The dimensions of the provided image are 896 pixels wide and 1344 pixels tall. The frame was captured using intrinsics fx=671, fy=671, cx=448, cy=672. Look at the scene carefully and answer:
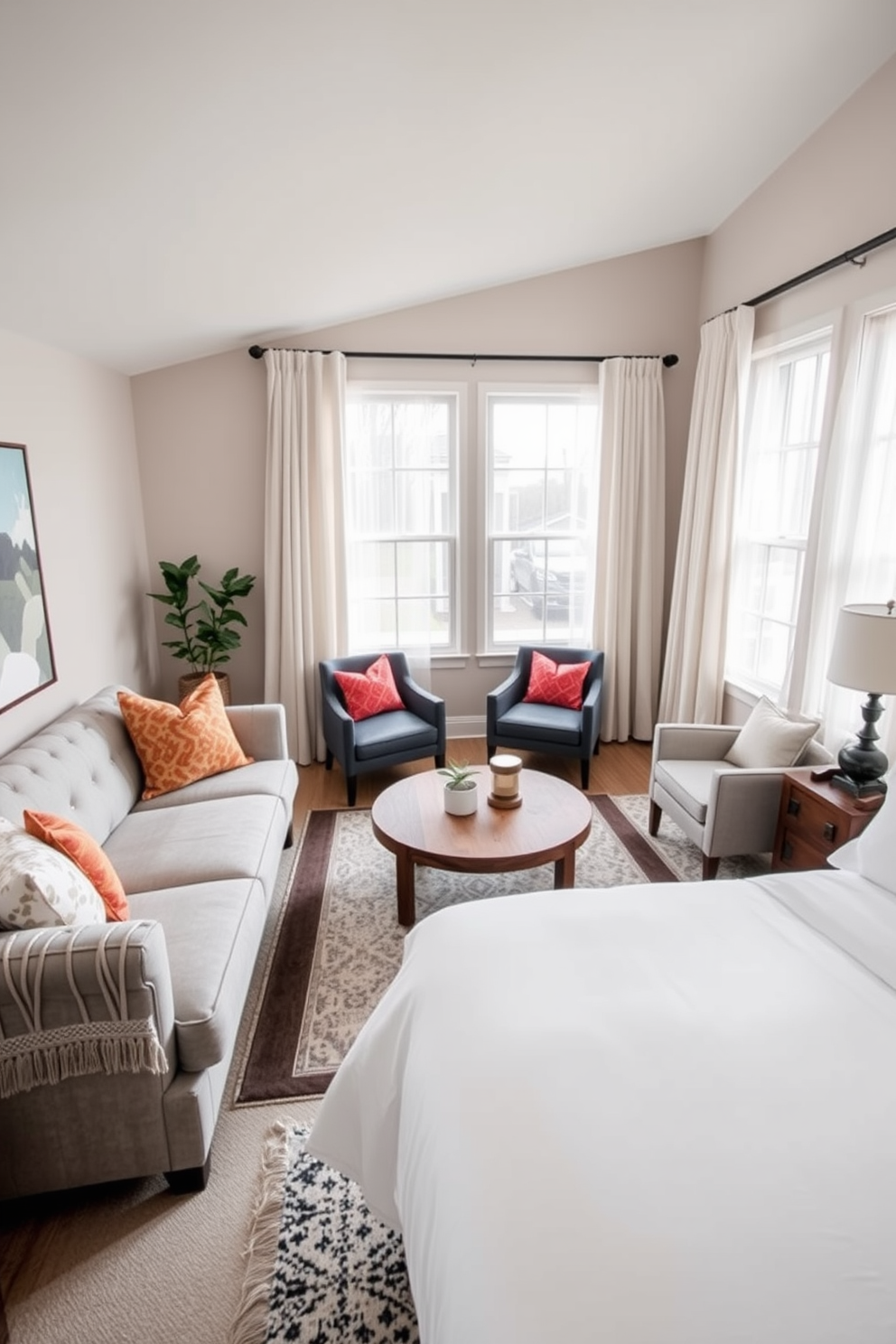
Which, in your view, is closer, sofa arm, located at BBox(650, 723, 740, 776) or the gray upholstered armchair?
the gray upholstered armchair

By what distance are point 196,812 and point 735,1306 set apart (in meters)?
2.17

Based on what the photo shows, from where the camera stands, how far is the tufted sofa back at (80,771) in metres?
2.06

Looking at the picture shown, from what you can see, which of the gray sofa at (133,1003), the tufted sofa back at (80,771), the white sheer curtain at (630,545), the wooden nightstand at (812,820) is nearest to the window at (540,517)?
the white sheer curtain at (630,545)

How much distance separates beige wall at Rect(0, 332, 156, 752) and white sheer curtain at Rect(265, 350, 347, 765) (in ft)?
2.52

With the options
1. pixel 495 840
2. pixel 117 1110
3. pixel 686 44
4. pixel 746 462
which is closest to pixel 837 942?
pixel 495 840

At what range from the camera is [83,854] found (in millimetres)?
1768

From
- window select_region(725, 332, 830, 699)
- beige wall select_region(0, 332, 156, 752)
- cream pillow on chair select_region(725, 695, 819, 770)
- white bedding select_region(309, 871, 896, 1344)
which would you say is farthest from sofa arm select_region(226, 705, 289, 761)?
window select_region(725, 332, 830, 699)

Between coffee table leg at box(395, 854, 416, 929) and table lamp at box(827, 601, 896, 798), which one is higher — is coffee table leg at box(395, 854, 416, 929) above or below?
below

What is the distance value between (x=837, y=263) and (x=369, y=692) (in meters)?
2.98

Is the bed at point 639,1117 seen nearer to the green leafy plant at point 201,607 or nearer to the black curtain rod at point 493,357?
the green leafy plant at point 201,607

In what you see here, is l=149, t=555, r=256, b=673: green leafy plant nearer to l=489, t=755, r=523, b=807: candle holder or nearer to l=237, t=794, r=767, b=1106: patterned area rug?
l=237, t=794, r=767, b=1106: patterned area rug

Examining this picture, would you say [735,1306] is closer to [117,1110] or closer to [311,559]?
[117,1110]

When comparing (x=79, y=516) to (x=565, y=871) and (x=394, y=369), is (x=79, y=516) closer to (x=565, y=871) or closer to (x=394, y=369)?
(x=394, y=369)

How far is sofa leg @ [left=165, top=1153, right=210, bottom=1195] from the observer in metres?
1.62
